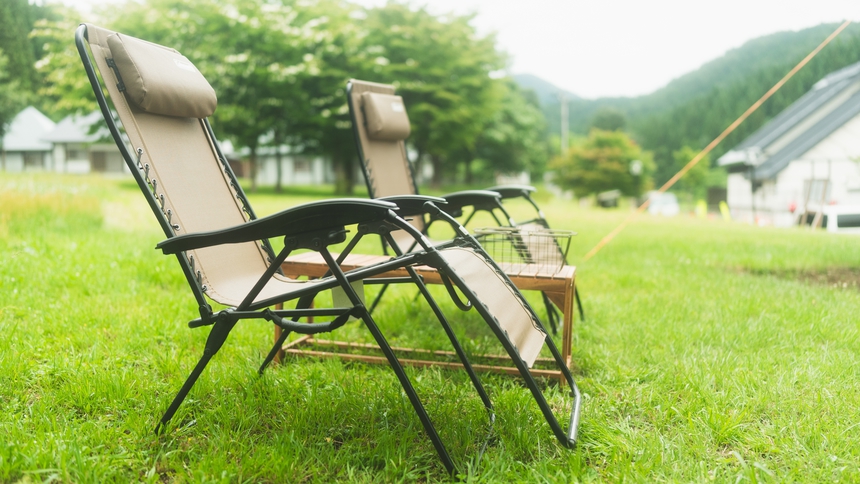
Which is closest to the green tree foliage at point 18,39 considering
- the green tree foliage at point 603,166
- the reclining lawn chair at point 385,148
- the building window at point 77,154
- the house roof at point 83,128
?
the house roof at point 83,128

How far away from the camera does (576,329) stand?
9.47 feet

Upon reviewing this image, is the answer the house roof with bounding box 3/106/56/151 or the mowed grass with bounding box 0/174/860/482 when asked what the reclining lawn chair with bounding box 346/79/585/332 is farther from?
the house roof with bounding box 3/106/56/151

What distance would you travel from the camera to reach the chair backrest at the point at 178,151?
1.86 m

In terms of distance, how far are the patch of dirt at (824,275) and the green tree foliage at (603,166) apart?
25446 mm

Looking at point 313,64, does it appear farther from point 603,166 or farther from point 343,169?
point 603,166

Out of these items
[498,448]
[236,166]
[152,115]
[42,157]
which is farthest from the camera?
[236,166]

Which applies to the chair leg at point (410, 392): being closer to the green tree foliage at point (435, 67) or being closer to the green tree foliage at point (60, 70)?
the green tree foliage at point (60, 70)

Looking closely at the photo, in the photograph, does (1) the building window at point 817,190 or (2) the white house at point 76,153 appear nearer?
(1) the building window at point 817,190

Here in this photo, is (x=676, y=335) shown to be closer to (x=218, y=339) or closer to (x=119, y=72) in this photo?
(x=218, y=339)

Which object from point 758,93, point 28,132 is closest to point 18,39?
point 28,132

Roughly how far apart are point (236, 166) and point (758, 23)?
25540mm

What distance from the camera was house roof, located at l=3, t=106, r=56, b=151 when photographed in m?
9.16

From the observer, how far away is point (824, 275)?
4352 millimetres

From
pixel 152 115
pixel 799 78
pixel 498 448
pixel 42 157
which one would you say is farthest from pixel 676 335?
pixel 42 157
